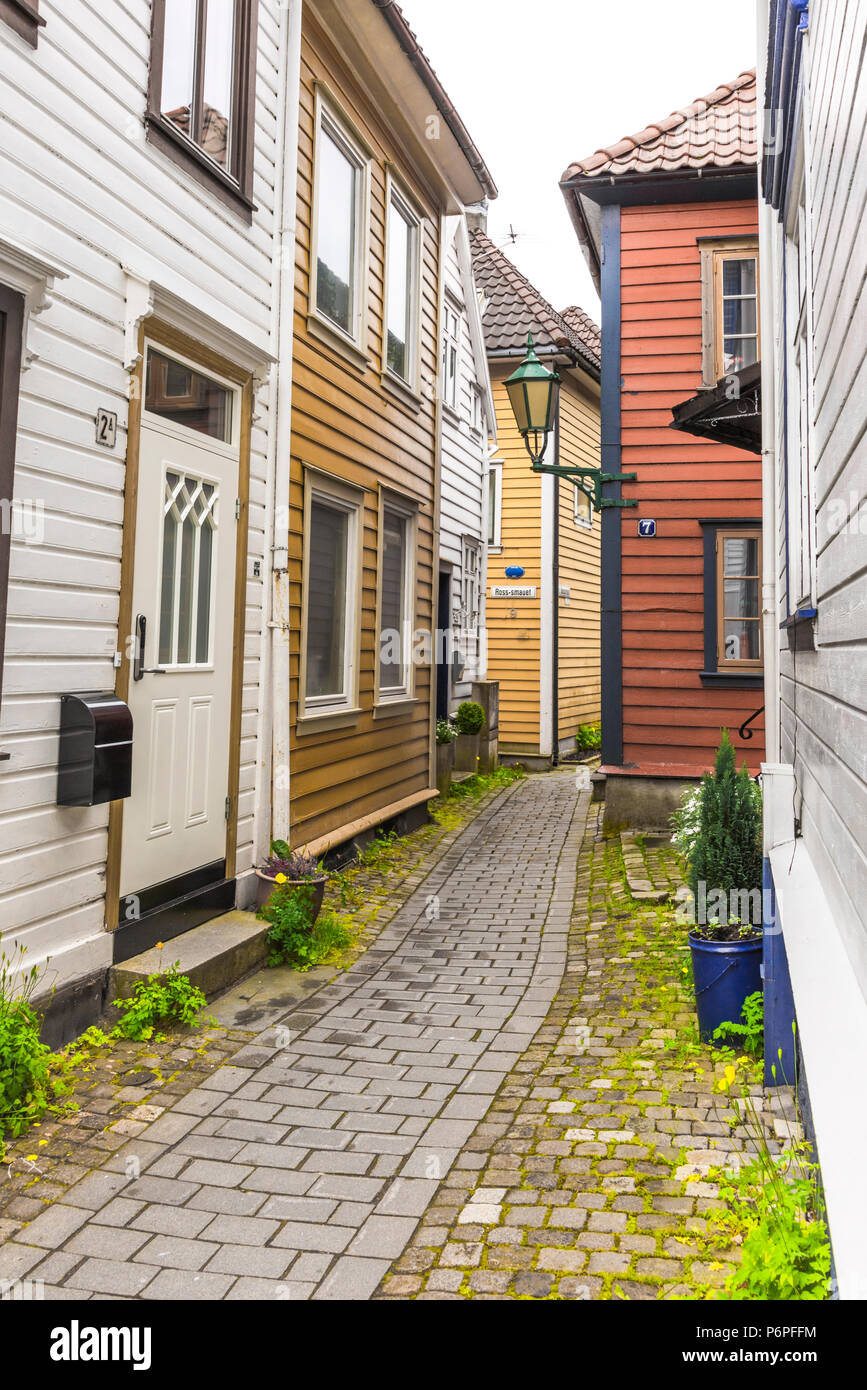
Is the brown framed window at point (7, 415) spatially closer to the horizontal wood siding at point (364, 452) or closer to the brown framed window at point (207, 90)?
the brown framed window at point (207, 90)

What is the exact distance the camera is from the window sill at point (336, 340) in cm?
718

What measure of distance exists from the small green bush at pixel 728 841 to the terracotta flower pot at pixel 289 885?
2.17 metres

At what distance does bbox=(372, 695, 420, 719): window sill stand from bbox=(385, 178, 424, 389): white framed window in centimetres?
297

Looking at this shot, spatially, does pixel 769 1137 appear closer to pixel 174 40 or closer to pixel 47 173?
pixel 47 173

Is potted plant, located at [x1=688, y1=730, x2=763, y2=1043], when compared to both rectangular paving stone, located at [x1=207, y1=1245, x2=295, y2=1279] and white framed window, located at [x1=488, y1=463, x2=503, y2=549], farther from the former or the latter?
white framed window, located at [x1=488, y1=463, x2=503, y2=549]

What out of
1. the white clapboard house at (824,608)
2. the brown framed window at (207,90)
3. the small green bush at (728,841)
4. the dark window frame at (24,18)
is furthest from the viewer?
the brown framed window at (207,90)

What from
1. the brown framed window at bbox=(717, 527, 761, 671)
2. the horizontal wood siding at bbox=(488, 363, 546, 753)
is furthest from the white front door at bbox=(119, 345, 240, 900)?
the horizontal wood siding at bbox=(488, 363, 546, 753)

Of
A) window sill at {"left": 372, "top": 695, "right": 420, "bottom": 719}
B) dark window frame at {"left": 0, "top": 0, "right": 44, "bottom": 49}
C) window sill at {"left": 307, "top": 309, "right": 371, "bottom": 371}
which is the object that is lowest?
window sill at {"left": 372, "top": 695, "right": 420, "bottom": 719}

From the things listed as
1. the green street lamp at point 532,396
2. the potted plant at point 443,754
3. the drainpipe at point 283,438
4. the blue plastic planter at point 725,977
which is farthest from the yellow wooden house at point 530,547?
the blue plastic planter at point 725,977

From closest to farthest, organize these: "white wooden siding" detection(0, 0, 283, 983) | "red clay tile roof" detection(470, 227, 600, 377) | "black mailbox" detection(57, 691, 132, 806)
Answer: "white wooden siding" detection(0, 0, 283, 983) < "black mailbox" detection(57, 691, 132, 806) < "red clay tile roof" detection(470, 227, 600, 377)

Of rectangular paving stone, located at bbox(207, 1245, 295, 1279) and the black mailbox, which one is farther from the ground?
the black mailbox

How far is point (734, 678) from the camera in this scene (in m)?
9.42

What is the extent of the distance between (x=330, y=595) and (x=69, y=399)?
3771mm

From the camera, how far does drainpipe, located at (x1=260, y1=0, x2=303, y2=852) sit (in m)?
6.29
